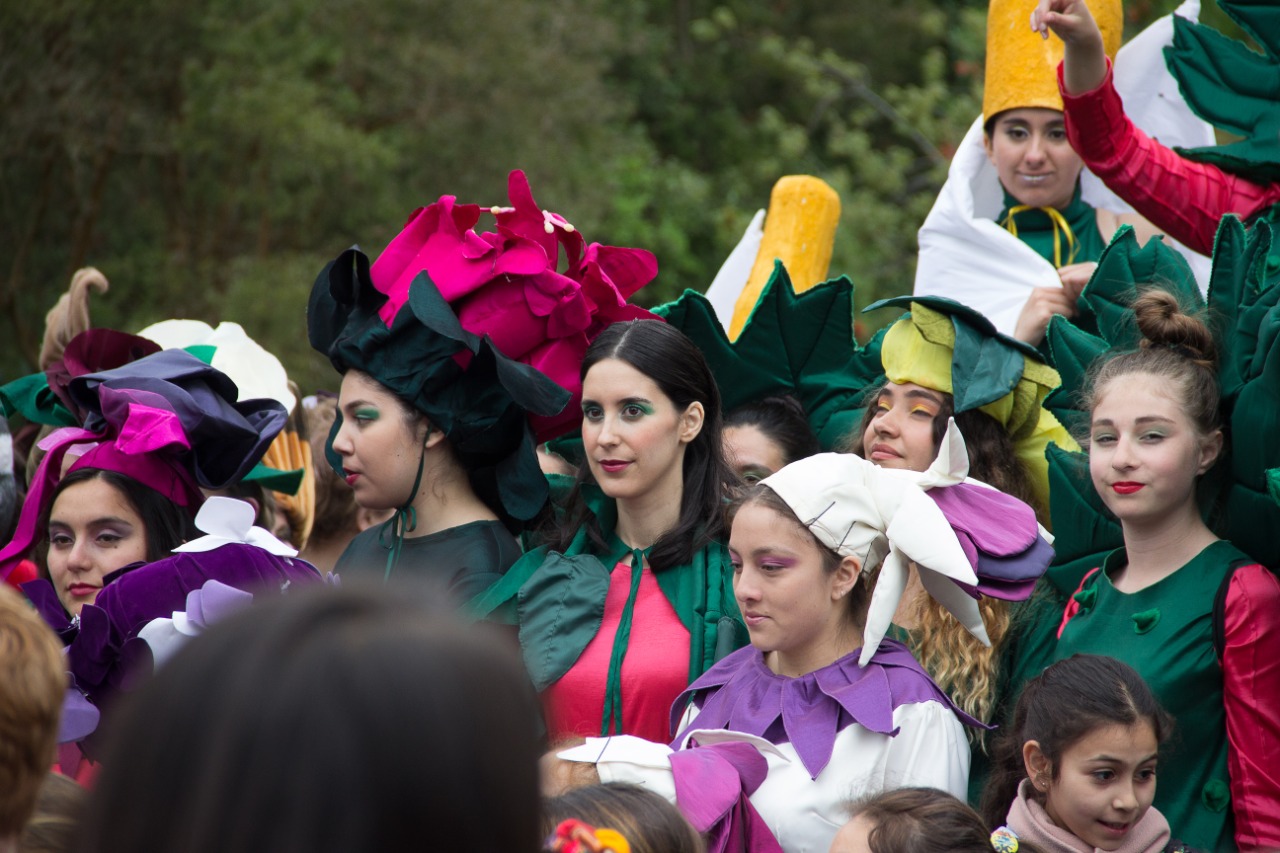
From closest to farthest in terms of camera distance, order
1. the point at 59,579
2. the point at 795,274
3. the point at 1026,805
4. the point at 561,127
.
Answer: the point at 1026,805
the point at 59,579
the point at 795,274
the point at 561,127

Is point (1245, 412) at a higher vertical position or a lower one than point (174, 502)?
higher

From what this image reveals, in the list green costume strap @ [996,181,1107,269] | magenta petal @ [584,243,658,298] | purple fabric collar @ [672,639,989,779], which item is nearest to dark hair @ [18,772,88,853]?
purple fabric collar @ [672,639,989,779]

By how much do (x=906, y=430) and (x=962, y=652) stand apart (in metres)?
0.65

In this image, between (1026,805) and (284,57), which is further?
(284,57)

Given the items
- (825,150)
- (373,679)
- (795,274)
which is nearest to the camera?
(373,679)

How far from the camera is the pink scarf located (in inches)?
109

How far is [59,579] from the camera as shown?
12.0ft

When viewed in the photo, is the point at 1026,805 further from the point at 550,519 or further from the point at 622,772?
the point at 550,519

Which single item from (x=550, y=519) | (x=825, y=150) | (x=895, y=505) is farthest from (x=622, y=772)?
(x=825, y=150)

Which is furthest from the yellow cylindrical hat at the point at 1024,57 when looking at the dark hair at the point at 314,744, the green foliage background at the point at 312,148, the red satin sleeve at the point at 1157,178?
the green foliage background at the point at 312,148

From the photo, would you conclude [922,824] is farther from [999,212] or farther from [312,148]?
[312,148]

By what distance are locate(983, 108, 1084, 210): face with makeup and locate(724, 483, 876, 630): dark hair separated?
2.03 m

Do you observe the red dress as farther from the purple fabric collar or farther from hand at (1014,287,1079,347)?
hand at (1014,287,1079,347)

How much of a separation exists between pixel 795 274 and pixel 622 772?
2734mm
